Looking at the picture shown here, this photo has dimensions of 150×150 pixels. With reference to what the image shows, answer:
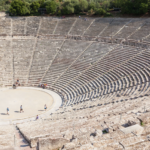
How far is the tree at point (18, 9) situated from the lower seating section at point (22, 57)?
30.7 feet

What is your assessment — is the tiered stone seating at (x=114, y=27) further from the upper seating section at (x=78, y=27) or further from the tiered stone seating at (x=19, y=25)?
the tiered stone seating at (x=19, y=25)

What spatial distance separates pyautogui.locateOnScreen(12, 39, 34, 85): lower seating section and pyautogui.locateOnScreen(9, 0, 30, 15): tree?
9.35 metres

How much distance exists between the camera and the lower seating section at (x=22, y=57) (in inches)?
1266

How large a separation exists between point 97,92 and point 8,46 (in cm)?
Result: 1898

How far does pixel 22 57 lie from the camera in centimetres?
3506

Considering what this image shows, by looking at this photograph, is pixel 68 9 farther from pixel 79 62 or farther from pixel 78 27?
pixel 79 62

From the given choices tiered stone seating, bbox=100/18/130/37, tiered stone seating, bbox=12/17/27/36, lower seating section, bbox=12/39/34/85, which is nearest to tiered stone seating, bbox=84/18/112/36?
tiered stone seating, bbox=100/18/130/37

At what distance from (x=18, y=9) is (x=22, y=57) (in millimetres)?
14645

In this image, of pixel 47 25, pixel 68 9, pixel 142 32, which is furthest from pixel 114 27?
pixel 47 25

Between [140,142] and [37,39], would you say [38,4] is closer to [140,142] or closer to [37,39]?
[37,39]

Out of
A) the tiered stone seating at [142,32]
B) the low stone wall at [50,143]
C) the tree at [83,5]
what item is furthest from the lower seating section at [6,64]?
the low stone wall at [50,143]

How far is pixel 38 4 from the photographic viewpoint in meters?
46.9

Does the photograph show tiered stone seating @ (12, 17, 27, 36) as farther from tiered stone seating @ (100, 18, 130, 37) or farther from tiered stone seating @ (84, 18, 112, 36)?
tiered stone seating @ (100, 18, 130, 37)

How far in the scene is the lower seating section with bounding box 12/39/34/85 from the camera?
32156 millimetres
